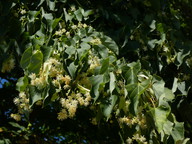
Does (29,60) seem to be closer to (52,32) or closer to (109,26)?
(52,32)

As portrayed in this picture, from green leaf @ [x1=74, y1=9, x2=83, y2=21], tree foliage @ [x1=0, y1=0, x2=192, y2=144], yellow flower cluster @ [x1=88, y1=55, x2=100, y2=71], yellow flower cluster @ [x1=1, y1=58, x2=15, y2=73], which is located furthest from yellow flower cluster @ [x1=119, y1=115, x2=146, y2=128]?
green leaf @ [x1=74, y1=9, x2=83, y2=21]

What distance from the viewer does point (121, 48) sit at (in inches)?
74.5

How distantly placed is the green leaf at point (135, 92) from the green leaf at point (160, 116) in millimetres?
78

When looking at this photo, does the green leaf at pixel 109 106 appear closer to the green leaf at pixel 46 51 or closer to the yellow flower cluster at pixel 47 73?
the yellow flower cluster at pixel 47 73

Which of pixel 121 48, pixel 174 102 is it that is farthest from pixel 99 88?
pixel 174 102

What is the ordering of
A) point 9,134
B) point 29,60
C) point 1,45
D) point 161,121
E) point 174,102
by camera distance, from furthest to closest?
point 9,134 < point 174,102 < point 1,45 < point 29,60 < point 161,121

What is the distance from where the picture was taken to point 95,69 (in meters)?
1.31

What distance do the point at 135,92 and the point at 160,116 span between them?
12cm

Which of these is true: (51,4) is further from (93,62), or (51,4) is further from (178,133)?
(178,133)

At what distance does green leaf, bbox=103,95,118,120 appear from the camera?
1236 mm

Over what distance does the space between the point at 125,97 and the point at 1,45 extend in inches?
25.6

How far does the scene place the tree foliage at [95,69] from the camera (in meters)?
1.25

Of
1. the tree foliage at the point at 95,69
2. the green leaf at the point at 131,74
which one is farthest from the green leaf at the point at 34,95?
the green leaf at the point at 131,74

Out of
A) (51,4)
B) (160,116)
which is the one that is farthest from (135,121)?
(51,4)
